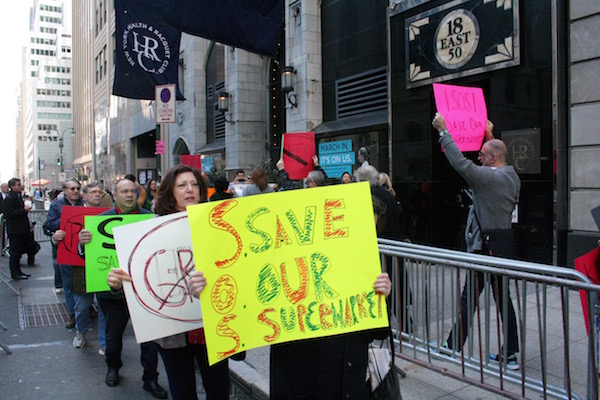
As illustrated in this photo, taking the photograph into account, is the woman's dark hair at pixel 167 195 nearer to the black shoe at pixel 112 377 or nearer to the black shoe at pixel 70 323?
the black shoe at pixel 112 377

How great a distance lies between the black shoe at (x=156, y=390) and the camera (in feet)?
14.6

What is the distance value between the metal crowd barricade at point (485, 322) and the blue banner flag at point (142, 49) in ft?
21.0

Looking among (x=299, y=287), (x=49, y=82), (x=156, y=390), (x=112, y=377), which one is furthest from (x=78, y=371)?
(x=49, y=82)

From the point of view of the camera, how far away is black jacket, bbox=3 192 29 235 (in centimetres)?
1034

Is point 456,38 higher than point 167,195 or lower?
higher

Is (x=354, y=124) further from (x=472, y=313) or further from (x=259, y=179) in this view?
(x=472, y=313)

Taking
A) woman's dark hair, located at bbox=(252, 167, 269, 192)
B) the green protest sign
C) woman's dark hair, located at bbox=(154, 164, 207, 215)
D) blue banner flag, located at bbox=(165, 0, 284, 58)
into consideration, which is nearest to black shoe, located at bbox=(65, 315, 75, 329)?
the green protest sign

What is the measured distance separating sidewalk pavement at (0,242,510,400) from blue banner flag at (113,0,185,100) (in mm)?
4317

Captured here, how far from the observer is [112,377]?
4.77 metres

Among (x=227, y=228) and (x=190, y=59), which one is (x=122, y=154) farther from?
(x=227, y=228)

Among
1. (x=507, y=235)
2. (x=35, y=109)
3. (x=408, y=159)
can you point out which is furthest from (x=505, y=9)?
(x=35, y=109)

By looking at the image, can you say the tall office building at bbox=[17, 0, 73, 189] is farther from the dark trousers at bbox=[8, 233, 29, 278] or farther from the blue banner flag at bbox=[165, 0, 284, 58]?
the blue banner flag at bbox=[165, 0, 284, 58]

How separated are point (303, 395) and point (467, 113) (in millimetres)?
4066

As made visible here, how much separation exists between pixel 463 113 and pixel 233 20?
3304 millimetres
